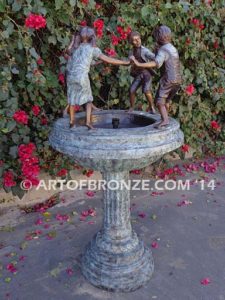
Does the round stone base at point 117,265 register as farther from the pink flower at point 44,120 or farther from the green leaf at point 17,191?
the pink flower at point 44,120

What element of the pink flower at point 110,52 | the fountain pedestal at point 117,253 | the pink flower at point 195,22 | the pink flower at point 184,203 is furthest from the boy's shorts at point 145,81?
the pink flower at point 195,22

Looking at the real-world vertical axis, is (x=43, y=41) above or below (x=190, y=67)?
above

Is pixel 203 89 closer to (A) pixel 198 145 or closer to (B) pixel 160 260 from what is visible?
(A) pixel 198 145

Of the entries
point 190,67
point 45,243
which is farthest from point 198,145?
point 45,243

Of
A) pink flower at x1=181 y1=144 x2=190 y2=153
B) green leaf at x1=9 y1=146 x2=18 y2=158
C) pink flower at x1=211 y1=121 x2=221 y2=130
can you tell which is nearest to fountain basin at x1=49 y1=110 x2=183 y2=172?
green leaf at x1=9 y1=146 x2=18 y2=158

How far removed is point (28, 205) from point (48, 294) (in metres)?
1.47

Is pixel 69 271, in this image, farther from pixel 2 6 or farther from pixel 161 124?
pixel 2 6

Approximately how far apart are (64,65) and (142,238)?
71.2 inches

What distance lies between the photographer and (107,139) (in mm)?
1910

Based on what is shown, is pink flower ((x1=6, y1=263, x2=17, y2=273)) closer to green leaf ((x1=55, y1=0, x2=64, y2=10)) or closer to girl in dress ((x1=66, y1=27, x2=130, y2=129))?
girl in dress ((x1=66, y1=27, x2=130, y2=129))

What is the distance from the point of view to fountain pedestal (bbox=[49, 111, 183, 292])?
1926mm

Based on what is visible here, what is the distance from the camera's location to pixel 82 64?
2.00 metres

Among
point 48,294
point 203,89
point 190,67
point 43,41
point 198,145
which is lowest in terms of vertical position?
point 48,294

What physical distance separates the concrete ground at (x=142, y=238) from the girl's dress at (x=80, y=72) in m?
1.38
